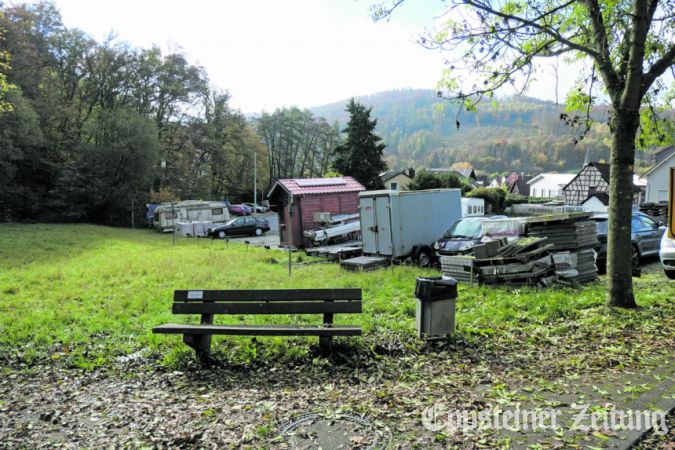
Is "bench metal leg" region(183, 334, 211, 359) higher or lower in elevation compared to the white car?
lower

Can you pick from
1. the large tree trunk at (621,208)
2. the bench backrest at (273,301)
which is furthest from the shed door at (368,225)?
the bench backrest at (273,301)

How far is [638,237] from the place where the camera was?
14.0m

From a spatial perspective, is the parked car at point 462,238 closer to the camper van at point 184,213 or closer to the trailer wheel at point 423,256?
the trailer wheel at point 423,256

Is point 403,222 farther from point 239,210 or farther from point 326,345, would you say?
point 239,210

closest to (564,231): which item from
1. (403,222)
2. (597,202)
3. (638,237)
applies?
(638,237)

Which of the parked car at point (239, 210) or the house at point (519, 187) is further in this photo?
the house at point (519, 187)

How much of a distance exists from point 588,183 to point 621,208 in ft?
219

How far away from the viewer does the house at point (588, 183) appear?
62631 mm

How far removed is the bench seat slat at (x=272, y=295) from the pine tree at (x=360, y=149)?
125 ft

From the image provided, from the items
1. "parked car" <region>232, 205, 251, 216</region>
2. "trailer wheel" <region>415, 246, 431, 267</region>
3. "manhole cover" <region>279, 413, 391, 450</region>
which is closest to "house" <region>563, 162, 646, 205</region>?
"parked car" <region>232, 205, 251, 216</region>

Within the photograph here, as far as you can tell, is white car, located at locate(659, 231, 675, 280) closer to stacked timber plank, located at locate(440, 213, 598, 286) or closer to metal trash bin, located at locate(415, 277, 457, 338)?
stacked timber plank, located at locate(440, 213, 598, 286)

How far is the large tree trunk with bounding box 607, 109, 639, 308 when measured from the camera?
682 cm

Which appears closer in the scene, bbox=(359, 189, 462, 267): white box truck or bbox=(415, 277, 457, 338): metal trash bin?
bbox=(415, 277, 457, 338): metal trash bin

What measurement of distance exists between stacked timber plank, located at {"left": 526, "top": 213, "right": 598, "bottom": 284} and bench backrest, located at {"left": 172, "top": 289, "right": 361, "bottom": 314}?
696 centimetres
